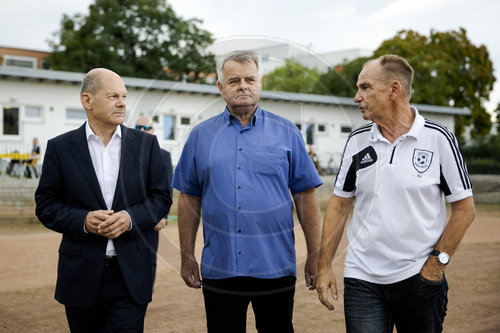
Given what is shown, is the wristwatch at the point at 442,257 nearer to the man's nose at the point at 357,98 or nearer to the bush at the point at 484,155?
the man's nose at the point at 357,98

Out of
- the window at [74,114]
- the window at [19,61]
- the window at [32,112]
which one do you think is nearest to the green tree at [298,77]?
the window at [32,112]

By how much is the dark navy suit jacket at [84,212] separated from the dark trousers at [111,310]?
52mm

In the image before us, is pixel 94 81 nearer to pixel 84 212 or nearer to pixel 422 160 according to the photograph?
pixel 84 212

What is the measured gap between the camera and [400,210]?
3002mm

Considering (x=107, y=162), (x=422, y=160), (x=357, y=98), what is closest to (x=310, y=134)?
(x=357, y=98)

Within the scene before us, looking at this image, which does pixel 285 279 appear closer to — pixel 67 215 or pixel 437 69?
pixel 67 215

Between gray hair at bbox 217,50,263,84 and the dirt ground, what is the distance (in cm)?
107

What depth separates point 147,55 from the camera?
4444 centimetres

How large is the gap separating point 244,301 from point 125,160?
3.54ft

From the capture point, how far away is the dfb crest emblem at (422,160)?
2.99 metres

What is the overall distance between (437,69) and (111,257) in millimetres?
39831

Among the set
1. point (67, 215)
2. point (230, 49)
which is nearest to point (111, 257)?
point (67, 215)

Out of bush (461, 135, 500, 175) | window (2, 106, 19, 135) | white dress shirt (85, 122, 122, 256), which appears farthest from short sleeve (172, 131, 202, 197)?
bush (461, 135, 500, 175)

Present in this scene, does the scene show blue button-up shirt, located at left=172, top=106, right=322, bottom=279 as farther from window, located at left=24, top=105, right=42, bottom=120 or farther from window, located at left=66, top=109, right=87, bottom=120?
window, located at left=66, top=109, right=87, bottom=120
